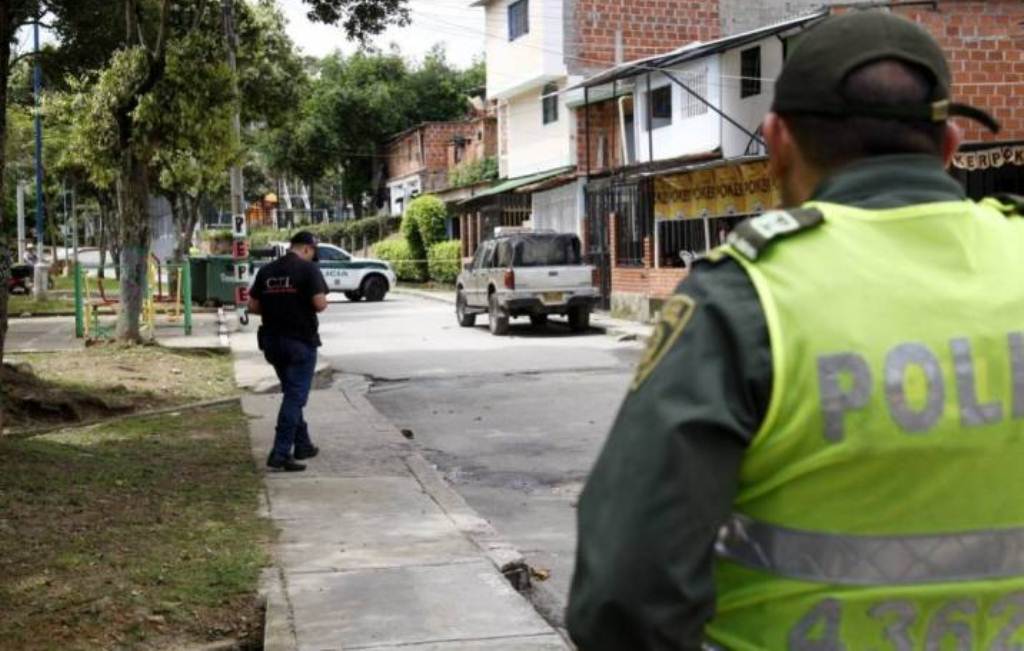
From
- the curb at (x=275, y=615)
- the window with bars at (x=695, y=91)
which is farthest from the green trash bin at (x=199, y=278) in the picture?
the curb at (x=275, y=615)

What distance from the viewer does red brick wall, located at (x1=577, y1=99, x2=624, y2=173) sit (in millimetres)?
31750

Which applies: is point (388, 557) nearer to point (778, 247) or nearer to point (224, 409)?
point (778, 247)

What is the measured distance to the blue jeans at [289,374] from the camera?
8.97 m

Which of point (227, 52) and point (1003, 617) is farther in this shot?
point (227, 52)

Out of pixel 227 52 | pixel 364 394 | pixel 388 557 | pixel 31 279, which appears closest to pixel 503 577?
pixel 388 557

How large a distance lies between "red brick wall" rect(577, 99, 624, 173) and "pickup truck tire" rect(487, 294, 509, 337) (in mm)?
9610

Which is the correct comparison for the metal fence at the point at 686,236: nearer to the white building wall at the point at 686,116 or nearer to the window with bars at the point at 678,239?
the window with bars at the point at 678,239

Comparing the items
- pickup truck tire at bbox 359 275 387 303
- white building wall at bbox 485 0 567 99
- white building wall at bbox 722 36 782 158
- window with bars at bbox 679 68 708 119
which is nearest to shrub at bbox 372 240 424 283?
white building wall at bbox 485 0 567 99

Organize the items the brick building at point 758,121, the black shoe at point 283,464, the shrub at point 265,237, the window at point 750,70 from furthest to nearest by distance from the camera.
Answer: the shrub at point 265,237 → the window at point 750,70 → the brick building at point 758,121 → the black shoe at point 283,464

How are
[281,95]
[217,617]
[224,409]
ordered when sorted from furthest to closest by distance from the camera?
1. [281,95]
2. [224,409]
3. [217,617]

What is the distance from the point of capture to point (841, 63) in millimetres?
1708

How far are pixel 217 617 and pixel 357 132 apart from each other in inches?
2094

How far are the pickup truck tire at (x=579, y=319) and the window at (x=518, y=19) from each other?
14.6 metres

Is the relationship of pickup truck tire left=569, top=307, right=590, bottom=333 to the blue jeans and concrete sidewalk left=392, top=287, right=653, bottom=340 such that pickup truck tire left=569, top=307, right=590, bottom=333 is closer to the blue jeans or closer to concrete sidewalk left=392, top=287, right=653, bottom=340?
concrete sidewalk left=392, top=287, right=653, bottom=340
